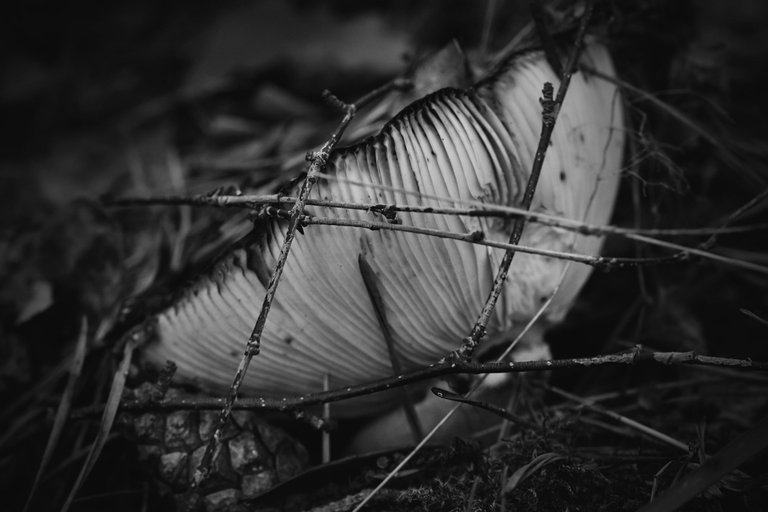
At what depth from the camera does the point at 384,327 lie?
140cm

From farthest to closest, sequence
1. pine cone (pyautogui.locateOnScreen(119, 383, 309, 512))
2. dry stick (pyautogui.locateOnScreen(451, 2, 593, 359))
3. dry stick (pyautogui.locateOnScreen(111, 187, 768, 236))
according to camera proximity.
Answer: pine cone (pyautogui.locateOnScreen(119, 383, 309, 512))
dry stick (pyautogui.locateOnScreen(451, 2, 593, 359))
dry stick (pyautogui.locateOnScreen(111, 187, 768, 236))

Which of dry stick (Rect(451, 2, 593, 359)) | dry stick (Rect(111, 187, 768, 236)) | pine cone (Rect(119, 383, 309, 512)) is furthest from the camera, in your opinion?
pine cone (Rect(119, 383, 309, 512))

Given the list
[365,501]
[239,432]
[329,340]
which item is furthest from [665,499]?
[239,432]

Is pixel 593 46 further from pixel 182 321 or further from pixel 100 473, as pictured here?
pixel 100 473

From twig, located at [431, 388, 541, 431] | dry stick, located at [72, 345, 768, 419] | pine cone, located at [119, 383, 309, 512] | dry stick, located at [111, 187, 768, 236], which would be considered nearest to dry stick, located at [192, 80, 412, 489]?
dry stick, located at [111, 187, 768, 236]

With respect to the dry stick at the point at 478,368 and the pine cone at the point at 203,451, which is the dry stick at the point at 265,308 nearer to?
the dry stick at the point at 478,368

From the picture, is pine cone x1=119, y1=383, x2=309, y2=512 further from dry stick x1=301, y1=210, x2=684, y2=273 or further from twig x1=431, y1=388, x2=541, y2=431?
dry stick x1=301, y1=210, x2=684, y2=273

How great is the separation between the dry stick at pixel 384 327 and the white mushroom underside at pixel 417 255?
20 millimetres

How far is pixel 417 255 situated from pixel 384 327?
0.22m

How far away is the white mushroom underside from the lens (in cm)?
125

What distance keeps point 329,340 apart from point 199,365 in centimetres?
40

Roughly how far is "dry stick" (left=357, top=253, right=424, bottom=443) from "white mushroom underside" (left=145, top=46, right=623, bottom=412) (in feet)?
0.07

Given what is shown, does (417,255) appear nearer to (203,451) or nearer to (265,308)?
(265,308)

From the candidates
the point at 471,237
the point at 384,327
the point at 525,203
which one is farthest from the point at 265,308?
the point at 525,203
